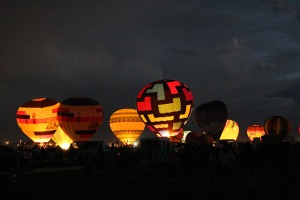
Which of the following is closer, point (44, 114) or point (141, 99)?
point (141, 99)

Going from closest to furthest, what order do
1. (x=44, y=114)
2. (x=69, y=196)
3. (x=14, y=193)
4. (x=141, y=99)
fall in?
(x=69, y=196) → (x=14, y=193) → (x=141, y=99) → (x=44, y=114)

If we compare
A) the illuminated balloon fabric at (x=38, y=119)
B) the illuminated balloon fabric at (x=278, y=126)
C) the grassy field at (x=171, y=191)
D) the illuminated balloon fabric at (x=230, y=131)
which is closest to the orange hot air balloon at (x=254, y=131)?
the illuminated balloon fabric at (x=230, y=131)

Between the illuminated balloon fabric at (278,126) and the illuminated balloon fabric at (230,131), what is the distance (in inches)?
775

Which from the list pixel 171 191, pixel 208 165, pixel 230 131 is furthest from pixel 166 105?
pixel 230 131

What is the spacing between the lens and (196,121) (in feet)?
215

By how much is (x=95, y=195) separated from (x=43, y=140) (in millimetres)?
43991

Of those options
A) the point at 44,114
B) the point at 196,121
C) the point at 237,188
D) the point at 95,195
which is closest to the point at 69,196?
the point at 95,195

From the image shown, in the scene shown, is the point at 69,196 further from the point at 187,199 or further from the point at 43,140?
the point at 43,140

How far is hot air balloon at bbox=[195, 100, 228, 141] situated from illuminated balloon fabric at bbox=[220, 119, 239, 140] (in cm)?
2022

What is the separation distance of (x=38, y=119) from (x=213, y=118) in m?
22.3

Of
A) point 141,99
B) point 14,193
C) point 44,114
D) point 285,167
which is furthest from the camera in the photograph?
point 44,114

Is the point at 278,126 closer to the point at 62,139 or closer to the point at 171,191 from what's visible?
the point at 62,139

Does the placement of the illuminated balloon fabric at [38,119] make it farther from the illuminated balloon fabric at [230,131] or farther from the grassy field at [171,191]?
the grassy field at [171,191]

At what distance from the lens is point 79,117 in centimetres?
5200
